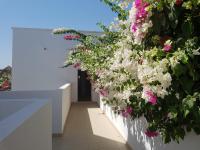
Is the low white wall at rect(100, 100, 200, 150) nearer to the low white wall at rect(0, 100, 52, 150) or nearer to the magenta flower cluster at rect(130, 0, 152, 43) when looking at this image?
the magenta flower cluster at rect(130, 0, 152, 43)

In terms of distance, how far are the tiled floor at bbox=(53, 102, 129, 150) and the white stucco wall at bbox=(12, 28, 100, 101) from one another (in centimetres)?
628

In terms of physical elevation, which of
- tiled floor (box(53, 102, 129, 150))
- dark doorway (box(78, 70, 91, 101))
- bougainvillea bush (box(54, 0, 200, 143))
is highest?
bougainvillea bush (box(54, 0, 200, 143))

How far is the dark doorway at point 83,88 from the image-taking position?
15047 millimetres

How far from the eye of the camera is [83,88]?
1520cm

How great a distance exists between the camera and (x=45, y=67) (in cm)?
1448

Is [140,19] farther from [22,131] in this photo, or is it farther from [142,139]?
[142,139]

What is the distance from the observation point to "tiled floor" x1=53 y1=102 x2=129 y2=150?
17.8ft

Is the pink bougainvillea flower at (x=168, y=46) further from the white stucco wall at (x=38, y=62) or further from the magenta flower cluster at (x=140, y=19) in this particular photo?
the white stucco wall at (x=38, y=62)

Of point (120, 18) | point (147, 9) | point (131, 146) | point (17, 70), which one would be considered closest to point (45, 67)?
point (17, 70)

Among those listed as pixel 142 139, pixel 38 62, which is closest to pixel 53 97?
pixel 142 139

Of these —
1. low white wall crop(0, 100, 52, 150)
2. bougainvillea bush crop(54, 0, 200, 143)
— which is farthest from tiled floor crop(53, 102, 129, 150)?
bougainvillea bush crop(54, 0, 200, 143)

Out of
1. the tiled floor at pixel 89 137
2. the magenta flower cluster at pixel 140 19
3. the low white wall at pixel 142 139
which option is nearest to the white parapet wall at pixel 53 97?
the tiled floor at pixel 89 137

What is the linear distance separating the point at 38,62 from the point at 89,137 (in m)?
9.19

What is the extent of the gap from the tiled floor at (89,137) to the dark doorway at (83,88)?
6511 mm
